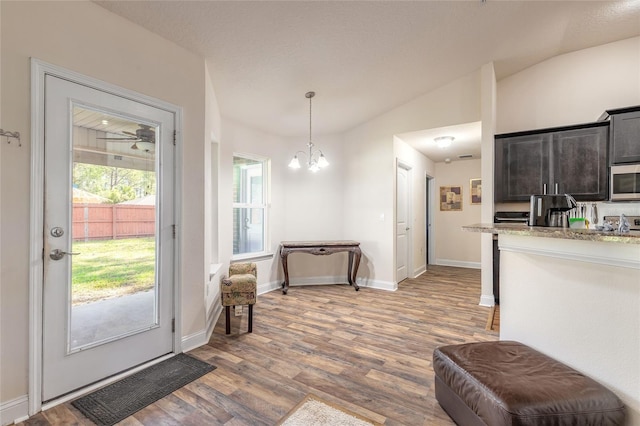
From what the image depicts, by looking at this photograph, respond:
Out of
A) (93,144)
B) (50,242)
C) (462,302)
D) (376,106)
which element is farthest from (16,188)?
(462,302)

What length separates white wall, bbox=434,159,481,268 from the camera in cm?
619

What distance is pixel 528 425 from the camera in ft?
3.77

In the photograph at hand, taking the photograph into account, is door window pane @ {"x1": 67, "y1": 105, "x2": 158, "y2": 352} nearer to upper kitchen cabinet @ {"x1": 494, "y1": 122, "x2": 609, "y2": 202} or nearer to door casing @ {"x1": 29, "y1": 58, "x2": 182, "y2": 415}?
door casing @ {"x1": 29, "y1": 58, "x2": 182, "y2": 415}

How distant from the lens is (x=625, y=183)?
313cm

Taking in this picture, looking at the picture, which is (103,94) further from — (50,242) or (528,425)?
(528,425)

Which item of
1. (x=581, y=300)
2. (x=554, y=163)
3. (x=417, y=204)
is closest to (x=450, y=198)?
(x=417, y=204)

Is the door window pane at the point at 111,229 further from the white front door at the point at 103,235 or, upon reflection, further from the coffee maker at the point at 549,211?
the coffee maker at the point at 549,211

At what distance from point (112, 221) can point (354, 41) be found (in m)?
A: 2.60

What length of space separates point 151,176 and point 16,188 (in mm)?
769

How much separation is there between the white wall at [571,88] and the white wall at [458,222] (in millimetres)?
2176

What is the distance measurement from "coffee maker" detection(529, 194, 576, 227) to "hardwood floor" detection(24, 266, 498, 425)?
1367 millimetres

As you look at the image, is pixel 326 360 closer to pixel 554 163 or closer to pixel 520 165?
pixel 520 165

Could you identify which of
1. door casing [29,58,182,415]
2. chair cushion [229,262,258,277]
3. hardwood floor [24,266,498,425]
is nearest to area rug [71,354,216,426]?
hardwood floor [24,266,498,425]

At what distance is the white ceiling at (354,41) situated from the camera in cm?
220
